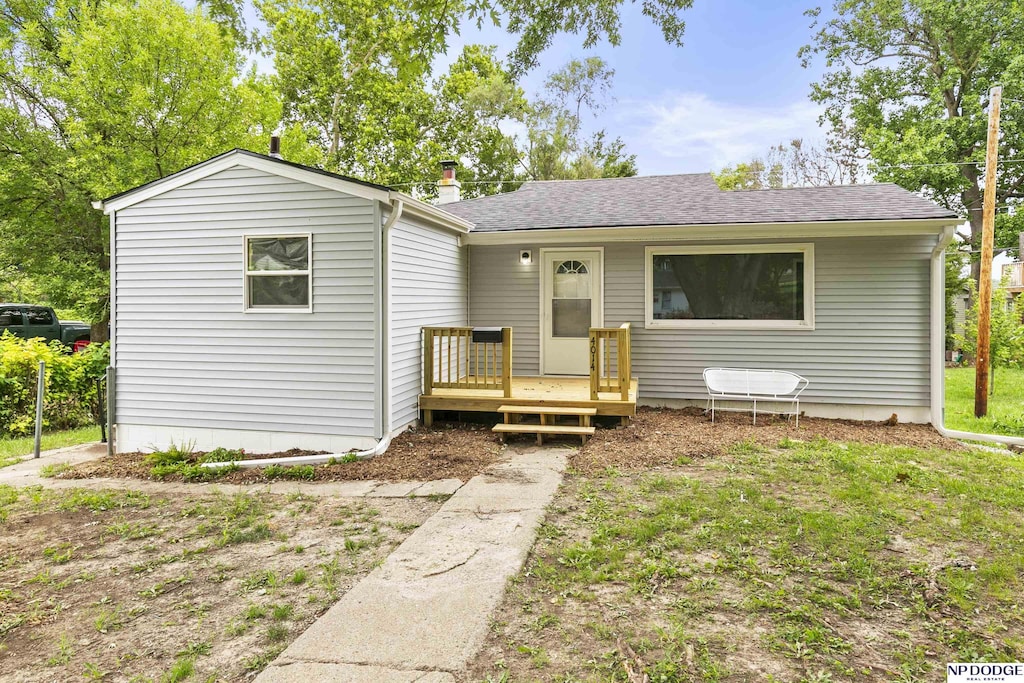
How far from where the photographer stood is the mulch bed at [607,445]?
5711 mm

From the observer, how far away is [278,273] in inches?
259

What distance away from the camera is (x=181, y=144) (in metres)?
13.5

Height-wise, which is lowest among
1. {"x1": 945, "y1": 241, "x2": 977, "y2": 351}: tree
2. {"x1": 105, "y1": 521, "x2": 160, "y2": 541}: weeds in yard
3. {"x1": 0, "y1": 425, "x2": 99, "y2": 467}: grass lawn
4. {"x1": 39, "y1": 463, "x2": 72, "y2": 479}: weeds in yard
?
{"x1": 0, "y1": 425, "x2": 99, "y2": 467}: grass lawn

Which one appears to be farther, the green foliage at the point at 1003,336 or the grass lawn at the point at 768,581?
the green foliage at the point at 1003,336

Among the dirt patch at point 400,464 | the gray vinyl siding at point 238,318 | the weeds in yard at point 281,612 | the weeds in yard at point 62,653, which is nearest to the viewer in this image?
the weeds in yard at point 62,653

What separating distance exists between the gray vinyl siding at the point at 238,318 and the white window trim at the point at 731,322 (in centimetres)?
403

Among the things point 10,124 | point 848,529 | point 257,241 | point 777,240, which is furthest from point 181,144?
point 848,529

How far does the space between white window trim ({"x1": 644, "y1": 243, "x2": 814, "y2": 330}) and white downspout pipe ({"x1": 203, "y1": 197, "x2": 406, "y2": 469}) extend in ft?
12.4

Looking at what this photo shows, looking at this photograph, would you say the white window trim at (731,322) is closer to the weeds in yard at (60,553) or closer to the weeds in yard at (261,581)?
the weeds in yard at (261,581)

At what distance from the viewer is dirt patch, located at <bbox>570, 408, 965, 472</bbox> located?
5828 mm

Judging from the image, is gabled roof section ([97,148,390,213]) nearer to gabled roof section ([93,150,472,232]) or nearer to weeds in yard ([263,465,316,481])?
gabled roof section ([93,150,472,232])

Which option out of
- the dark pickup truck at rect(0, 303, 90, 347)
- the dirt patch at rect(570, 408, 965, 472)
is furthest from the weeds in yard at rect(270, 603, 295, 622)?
the dark pickup truck at rect(0, 303, 90, 347)

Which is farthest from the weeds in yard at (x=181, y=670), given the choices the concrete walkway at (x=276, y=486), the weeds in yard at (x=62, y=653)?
the concrete walkway at (x=276, y=486)

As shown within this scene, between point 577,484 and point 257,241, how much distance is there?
14.6ft
